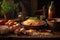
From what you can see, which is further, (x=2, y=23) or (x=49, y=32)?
(x=2, y=23)

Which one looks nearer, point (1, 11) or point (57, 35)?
point (57, 35)

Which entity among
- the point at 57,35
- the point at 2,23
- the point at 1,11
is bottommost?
the point at 57,35

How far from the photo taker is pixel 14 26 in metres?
1.60

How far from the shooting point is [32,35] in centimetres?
148

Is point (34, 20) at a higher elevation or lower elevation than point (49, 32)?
higher

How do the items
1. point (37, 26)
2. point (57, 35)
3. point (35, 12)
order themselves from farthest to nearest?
1. point (35, 12)
2. point (37, 26)
3. point (57, 35)

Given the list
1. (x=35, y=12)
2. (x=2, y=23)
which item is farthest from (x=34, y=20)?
(x=35, y=12)

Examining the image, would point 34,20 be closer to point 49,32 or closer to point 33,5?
point 49,32

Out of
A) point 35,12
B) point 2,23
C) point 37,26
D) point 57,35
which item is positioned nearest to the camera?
point 57,35

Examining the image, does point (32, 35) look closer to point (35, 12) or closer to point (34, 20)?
point (34, 20)

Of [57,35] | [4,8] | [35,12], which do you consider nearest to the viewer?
[57,35]

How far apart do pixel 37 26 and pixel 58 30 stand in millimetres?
218

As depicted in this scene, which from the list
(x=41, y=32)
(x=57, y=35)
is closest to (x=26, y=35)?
(x=41, y=32)

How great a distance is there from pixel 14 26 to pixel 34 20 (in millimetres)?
220
